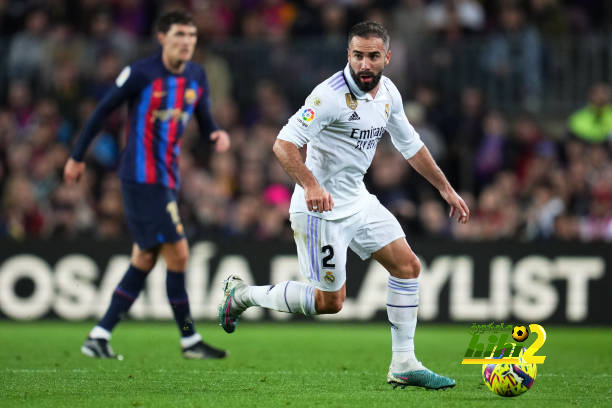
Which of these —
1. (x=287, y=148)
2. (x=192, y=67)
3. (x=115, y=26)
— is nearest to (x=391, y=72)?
(x=115, y=26)

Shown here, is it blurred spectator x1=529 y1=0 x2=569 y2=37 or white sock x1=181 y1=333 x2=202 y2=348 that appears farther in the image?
blurred spectator x1=529 y1=0 x2=569 y2=37

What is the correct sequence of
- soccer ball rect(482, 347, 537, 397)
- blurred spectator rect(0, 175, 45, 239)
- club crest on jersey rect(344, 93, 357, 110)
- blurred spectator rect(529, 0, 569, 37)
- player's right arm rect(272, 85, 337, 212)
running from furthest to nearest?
blurred spectator rect(529, 0, 569, 37) < blurred spectator rect(0, 175, 45, 239) < club crest on jersey rect(344, 93, 357, 110) < player's right arm rect(272, 85, 337, 212) < soccer ball rect(482, 347, 537, 397)

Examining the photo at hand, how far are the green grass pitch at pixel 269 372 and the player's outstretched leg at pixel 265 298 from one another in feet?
1.55

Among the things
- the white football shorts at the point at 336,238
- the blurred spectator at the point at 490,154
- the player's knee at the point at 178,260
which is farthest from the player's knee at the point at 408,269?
the blurred spectator at the point at 490,154

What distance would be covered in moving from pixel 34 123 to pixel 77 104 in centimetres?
74

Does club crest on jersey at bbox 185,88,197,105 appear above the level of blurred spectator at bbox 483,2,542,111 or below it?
below

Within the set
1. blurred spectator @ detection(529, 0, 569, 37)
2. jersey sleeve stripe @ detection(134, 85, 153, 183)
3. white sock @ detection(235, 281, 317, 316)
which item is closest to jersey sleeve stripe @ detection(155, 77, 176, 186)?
jersey sleeve stripe @ detection(134, 85, 153, 183)

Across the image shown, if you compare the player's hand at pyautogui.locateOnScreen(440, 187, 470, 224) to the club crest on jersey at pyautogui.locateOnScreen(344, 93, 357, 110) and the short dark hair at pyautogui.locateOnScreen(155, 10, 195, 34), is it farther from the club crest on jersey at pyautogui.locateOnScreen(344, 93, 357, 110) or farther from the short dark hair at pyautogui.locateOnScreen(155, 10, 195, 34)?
the short dark hair at pyautogui.locateOnScreen(155, 10, 195, 34)

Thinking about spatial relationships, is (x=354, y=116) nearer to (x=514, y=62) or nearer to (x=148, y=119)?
(x=148, y=119)

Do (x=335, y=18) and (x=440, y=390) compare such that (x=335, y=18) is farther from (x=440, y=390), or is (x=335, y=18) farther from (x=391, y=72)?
(x=440, y=390)

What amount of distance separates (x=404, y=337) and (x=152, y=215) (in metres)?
2.66

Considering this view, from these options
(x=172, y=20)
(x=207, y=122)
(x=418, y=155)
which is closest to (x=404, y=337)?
(x=418, y=155)

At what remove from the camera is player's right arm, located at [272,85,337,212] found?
6.75 m

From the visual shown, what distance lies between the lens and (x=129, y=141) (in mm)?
8914
